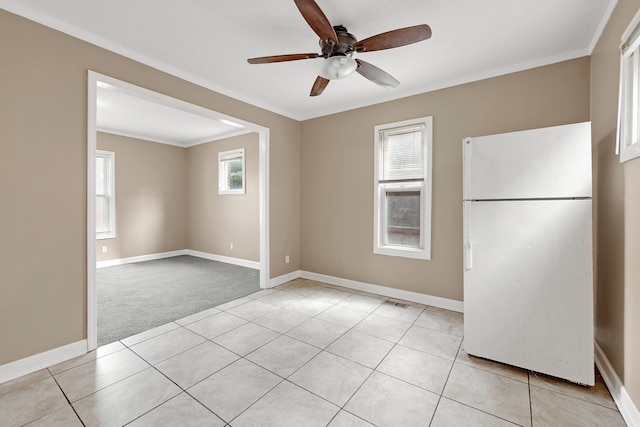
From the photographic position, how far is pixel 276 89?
3527mm

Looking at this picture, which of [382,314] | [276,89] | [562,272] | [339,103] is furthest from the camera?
[339,103]

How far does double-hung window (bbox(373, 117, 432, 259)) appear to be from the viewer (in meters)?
3.45

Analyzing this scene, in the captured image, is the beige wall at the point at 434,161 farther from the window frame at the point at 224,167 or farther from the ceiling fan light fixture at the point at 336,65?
the window frame at the point at 224,167

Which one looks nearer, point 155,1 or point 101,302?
point 155,1

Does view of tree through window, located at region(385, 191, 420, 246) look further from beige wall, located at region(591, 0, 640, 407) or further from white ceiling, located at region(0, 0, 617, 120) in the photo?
beige wall, located at region(591, 0, 640, 407)

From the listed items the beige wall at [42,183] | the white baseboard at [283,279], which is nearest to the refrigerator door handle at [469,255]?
the white baseboard at [283,279]

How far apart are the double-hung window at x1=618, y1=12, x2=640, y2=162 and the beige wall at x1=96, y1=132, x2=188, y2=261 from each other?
7137mm

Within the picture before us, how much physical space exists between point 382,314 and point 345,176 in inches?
78.1

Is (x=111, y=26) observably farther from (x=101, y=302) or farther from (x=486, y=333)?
(x=486, y=333)

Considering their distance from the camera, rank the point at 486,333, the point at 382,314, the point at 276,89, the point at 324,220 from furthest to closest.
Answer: the point at 324,220 → the point at 276,89 → the point at 382,314 → the point at 486,333

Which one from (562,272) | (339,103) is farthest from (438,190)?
(339,103)

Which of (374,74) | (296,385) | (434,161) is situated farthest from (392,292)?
(374,74)

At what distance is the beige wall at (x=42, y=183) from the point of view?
2004 mm

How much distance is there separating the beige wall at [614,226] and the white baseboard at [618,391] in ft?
0.13
